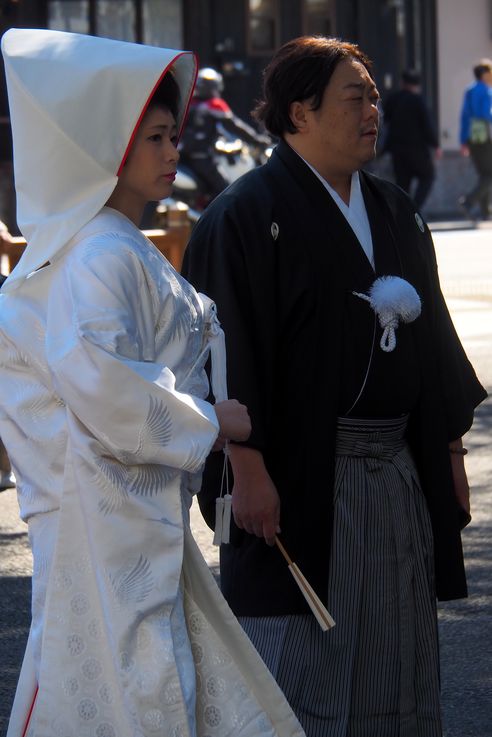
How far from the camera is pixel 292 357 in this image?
343 centimetres

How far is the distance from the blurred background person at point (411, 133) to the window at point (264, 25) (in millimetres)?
3866

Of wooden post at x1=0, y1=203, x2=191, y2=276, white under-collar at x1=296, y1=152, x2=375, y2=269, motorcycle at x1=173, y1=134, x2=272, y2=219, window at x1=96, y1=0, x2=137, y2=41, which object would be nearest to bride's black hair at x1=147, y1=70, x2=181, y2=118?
white under-collar at x1=296, y1=152, x2=375, y2=269

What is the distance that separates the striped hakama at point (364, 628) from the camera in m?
3.41

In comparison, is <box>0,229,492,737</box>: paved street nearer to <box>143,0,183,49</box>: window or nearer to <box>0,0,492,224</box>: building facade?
<box>0,0,492,224</box>: building facade

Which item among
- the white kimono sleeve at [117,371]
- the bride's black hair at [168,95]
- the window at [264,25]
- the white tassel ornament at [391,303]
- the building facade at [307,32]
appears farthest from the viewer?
the window at [264,25]

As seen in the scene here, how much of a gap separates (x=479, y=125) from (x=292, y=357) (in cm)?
1687

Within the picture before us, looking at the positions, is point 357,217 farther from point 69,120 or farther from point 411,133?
point 411,133

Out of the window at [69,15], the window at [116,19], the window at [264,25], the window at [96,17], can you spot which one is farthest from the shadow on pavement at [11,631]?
the window at [264,25]

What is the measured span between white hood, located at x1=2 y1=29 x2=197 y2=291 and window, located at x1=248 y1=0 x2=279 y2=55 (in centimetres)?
1940

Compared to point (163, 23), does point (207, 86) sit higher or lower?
higher

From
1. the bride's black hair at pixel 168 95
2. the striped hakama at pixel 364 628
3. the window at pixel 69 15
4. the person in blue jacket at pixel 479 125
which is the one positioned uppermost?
the bride's black hair at pixel 168 95

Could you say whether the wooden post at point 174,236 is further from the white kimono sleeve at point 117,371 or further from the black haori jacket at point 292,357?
the white kimono sleeve at point 117,371

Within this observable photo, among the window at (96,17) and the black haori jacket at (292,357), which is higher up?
the black haori jacket at (292,357)

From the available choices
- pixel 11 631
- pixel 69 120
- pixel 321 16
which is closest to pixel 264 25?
pixel 321 16
